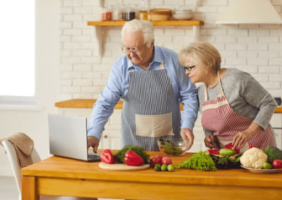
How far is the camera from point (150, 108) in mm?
3623

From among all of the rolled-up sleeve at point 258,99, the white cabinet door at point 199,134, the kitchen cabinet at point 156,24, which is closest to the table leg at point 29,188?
the rolled-up sleeve at point 258,99

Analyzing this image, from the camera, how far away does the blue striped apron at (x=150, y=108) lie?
3576mm

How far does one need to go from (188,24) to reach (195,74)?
7.72 feet

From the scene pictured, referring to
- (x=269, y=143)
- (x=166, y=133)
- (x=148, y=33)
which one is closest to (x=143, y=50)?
(x=148, y=33)

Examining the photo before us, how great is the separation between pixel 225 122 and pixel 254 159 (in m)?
0.60

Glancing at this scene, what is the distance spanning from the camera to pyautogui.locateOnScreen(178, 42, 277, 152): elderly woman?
3.23 meters

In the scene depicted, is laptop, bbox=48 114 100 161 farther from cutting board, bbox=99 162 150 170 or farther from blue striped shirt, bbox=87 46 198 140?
blue striped shirt, bbox=87 46 198 140

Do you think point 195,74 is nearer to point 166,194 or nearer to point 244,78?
point 244,78

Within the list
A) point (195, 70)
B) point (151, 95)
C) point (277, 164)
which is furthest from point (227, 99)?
point (277, 164)

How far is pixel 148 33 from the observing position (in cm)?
339

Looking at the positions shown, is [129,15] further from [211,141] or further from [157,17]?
[211,141]

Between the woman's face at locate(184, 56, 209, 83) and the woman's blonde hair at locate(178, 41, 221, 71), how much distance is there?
18 millimetres

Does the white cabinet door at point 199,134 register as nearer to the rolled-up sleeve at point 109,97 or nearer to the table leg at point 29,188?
the rolled-up sleeve at point 109,97

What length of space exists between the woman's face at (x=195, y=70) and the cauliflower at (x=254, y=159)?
2.31 feet
